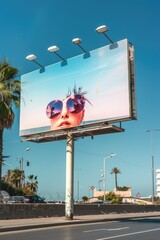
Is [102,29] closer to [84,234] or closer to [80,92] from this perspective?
[80,92]

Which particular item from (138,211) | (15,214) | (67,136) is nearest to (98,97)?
(67,136)

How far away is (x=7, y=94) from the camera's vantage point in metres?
23.9

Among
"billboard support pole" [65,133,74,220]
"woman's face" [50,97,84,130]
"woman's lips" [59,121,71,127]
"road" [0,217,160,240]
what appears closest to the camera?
"road" [0,217,160,240]

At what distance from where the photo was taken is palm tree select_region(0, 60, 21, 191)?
24.0 m

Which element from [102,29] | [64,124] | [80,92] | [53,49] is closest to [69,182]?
[64,124]

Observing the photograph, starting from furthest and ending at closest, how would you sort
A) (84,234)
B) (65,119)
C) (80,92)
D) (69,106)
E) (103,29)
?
(65,119) → (69,106) → (80,92) → (103,29) → (84,234)

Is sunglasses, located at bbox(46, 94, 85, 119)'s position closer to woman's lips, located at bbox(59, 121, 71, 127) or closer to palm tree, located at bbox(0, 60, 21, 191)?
woman's lips, located at bbox(59, 121, 71, 127)

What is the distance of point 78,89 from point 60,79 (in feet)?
6.82

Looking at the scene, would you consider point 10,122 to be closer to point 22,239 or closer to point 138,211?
point 22,239

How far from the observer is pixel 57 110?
28578 mm

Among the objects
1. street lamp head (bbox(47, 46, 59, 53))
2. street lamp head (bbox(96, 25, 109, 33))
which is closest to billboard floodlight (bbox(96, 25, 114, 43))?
street lamp head (bbox(96, 25, 109, 33))

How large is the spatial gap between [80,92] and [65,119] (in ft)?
7.41

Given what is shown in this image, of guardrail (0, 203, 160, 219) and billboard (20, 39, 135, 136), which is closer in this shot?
billboard (20, 39, 135, 136)

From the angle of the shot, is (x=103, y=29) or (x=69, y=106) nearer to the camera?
(x=103, y=29)
